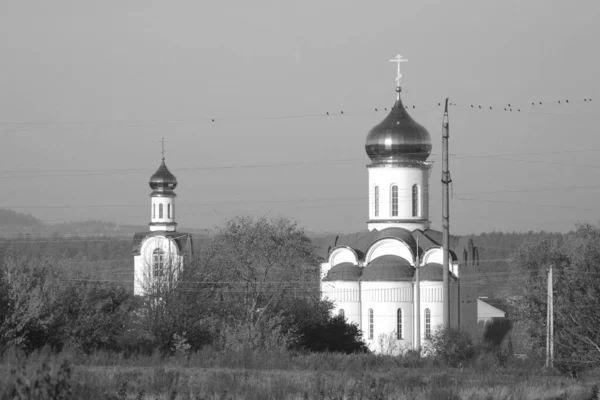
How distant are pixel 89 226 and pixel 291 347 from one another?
129426 mm

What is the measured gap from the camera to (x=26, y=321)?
26.8m

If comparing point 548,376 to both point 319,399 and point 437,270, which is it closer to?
point 319,399

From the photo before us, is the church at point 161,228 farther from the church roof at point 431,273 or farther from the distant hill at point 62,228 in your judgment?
the distant hill at point 62,228

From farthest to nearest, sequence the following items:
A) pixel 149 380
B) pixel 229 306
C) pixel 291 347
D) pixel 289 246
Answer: pixel 289 246 → pixel 229 306 → pixel 291 347 → pixel 149 380

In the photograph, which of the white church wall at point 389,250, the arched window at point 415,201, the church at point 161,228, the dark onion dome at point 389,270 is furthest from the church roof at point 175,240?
the dark onion dome at point 389,270

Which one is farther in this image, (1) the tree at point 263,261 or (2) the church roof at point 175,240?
(2) the church roof at point 175,240

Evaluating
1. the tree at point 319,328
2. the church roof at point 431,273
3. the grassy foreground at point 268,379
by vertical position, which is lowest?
the grassy foreground at point 268,379

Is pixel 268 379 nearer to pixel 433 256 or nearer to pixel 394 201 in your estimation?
pixel 433 256

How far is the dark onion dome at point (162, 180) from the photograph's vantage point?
67.6 m

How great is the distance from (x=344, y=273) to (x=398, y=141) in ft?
21.4

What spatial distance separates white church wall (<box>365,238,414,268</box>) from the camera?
47.8 m

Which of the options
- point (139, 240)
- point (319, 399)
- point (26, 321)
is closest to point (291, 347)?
point (26, 321)

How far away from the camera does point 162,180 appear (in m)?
67.6

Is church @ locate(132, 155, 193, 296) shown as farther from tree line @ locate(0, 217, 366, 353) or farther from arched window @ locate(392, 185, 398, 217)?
tree line @ locate(0, 217, 366, 353)
